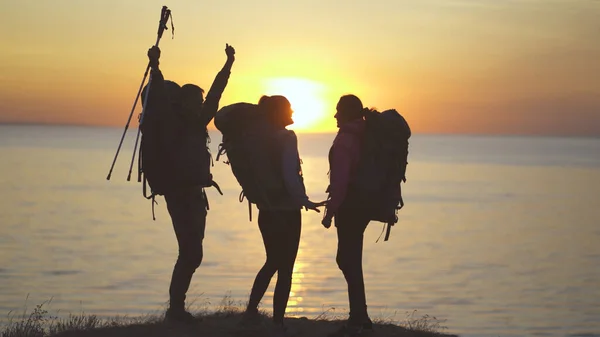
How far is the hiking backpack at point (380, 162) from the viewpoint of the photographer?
8477 mm

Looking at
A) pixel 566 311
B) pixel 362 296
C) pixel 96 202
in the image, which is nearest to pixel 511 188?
pixel 96 202

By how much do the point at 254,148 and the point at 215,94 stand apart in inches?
24.2

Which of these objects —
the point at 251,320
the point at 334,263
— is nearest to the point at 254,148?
the point at 251,320

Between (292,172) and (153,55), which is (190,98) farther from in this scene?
(292,172)

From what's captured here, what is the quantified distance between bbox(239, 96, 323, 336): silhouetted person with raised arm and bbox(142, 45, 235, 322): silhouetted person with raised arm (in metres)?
0.57

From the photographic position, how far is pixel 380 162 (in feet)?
28.0

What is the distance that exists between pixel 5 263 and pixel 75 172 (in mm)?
44309

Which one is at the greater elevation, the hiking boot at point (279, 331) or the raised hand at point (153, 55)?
the raised hand at point (153, 55)

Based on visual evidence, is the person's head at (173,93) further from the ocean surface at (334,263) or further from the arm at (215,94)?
the ocean surface at (334,263)

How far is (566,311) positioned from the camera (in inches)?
792

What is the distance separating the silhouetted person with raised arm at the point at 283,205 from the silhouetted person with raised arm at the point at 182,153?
0.57 metres

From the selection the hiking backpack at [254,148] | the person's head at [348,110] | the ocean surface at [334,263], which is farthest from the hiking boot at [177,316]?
the ocean surface at [334,263]

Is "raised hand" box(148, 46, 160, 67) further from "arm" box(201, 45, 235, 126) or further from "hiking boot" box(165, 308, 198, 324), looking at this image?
"hiking boot" box(165, 308, 198, 324)

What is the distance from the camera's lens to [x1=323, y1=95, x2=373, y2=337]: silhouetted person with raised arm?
27.3 ft
